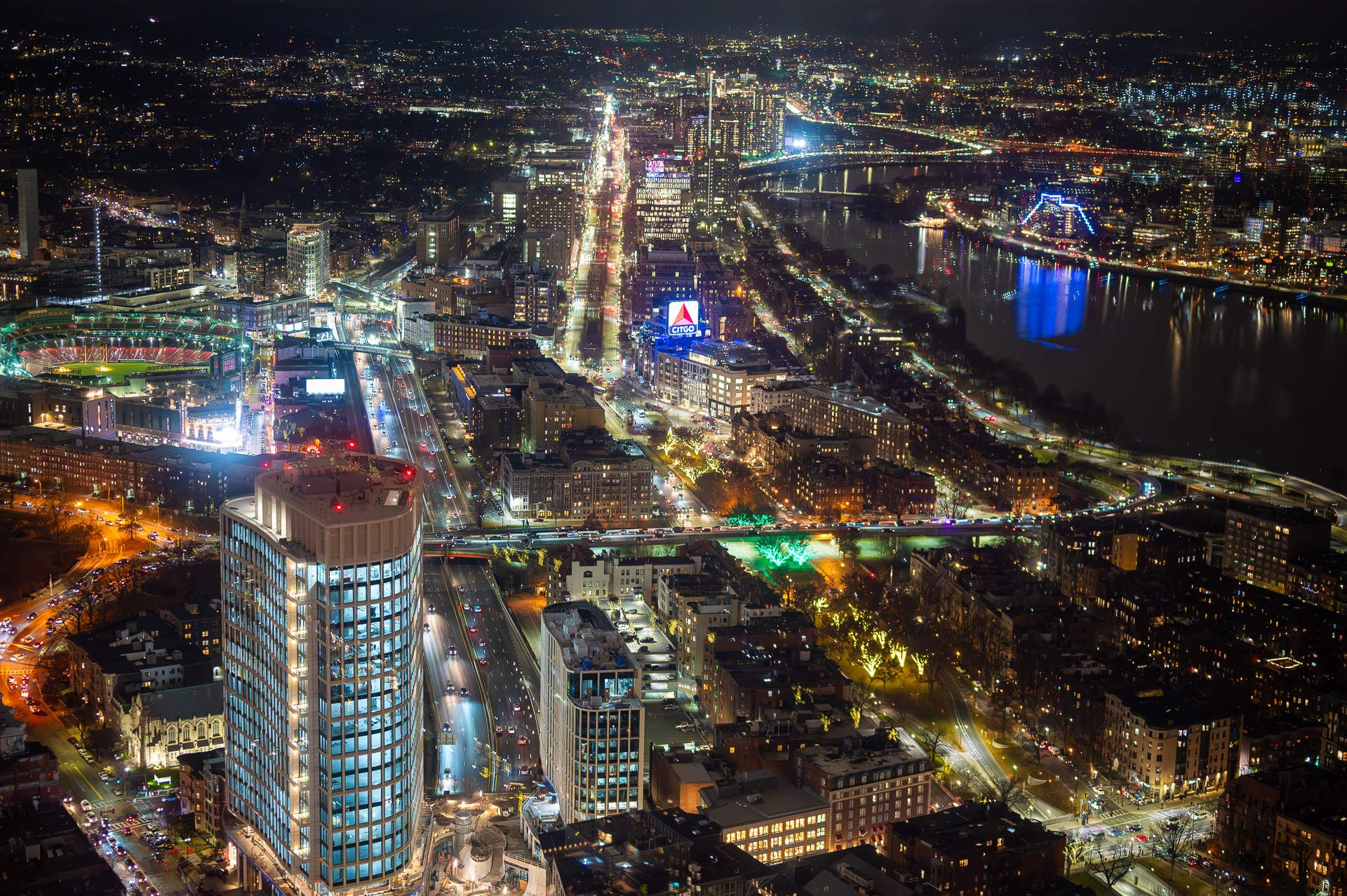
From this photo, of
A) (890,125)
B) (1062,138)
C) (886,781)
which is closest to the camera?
(886,781)

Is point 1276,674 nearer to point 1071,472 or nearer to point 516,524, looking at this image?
point 1071,472

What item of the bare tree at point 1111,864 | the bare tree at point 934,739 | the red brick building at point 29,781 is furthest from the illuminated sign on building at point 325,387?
the bare tree at point 1111,864

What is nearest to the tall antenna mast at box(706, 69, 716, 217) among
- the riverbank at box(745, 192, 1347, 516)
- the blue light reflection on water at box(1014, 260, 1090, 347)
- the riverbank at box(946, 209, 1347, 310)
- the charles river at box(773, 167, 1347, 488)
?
the charles river at box(773, 167, 1347, 488)

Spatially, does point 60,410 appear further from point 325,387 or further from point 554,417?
point 554,417

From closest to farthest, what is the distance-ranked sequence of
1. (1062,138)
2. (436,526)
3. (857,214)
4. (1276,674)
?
(1276,674), (436,526), (1062,138), (857,214)

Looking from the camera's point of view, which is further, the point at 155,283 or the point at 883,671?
the point at 155,283

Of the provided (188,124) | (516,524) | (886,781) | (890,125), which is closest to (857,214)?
(890,125)

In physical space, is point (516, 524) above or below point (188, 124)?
below
